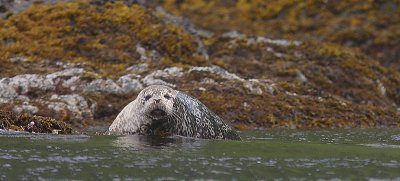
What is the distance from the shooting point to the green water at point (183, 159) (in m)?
12.9

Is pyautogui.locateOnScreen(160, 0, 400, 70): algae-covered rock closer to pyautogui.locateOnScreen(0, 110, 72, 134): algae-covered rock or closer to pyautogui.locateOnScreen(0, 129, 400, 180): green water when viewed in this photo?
pyautogui.locateOnScreen(0, 110, 72, 134): algae-covered rock

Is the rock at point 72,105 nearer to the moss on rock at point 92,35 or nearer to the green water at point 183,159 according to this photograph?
the moss on rock at point 92,35

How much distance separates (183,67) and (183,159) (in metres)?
17.7

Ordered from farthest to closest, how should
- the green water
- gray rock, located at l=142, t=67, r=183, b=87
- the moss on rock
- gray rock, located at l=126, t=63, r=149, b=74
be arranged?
the moss on rock, gray rock, located at l=126, t=63, r=149, b=74, gray rock, located at l=142, t=67, r=183, b=87, the green water

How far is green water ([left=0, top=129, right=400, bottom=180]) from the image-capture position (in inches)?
506

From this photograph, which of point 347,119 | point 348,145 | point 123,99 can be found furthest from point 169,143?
point 347,119

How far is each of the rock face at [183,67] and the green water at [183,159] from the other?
8516 millimetres

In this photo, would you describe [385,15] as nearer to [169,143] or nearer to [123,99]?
[123,99]

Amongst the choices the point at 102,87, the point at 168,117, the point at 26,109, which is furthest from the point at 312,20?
the point at 168,117

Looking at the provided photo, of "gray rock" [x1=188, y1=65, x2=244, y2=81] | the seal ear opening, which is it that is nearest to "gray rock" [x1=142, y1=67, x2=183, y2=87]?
"gray rock" [x1=188, y1=65, x2=244, y2=81]

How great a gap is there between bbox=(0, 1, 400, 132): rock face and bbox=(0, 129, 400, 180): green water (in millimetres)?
8516

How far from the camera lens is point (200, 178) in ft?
41.0

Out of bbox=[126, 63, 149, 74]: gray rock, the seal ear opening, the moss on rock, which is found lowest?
the seal ear opening

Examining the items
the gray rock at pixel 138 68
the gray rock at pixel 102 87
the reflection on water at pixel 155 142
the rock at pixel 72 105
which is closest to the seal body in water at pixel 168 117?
the reflection on water at pixel 155 142
